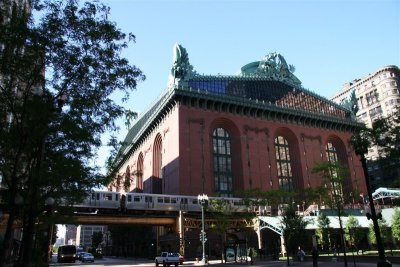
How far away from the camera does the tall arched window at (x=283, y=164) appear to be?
71.9 m

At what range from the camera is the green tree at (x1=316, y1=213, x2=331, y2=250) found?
45.8m

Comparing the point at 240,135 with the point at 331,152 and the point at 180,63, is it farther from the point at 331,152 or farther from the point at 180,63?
the point at 331,152

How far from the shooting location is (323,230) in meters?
47.3

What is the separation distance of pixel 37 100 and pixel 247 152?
55.1 metres

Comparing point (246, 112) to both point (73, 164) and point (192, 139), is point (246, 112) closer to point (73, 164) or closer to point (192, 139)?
point (192, 139)

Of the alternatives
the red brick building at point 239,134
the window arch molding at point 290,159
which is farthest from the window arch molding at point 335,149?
the window arch molding at point 290,159

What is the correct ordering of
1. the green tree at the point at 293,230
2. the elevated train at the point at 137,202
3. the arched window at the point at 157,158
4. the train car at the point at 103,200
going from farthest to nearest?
the arched window at the point at 157,158 → the elevated train at the point at 137,202 → the train car at the point at 103,200 → the green tree at the point at 293,230

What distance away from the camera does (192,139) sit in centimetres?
6350

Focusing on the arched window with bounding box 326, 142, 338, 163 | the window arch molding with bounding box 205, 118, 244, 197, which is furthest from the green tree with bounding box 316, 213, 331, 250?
the arched window with bounding box 326, 142, 338, 163

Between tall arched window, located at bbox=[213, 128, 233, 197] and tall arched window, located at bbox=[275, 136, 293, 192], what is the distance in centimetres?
1127

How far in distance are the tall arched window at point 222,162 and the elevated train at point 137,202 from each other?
10258 mm

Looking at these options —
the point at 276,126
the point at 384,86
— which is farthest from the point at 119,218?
the point at 384,86

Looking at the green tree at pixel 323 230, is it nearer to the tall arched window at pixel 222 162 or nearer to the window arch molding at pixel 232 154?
the window arch molding at pixel 232 154

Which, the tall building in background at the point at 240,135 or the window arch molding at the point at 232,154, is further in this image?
the window arch molding at the point at 232,154
